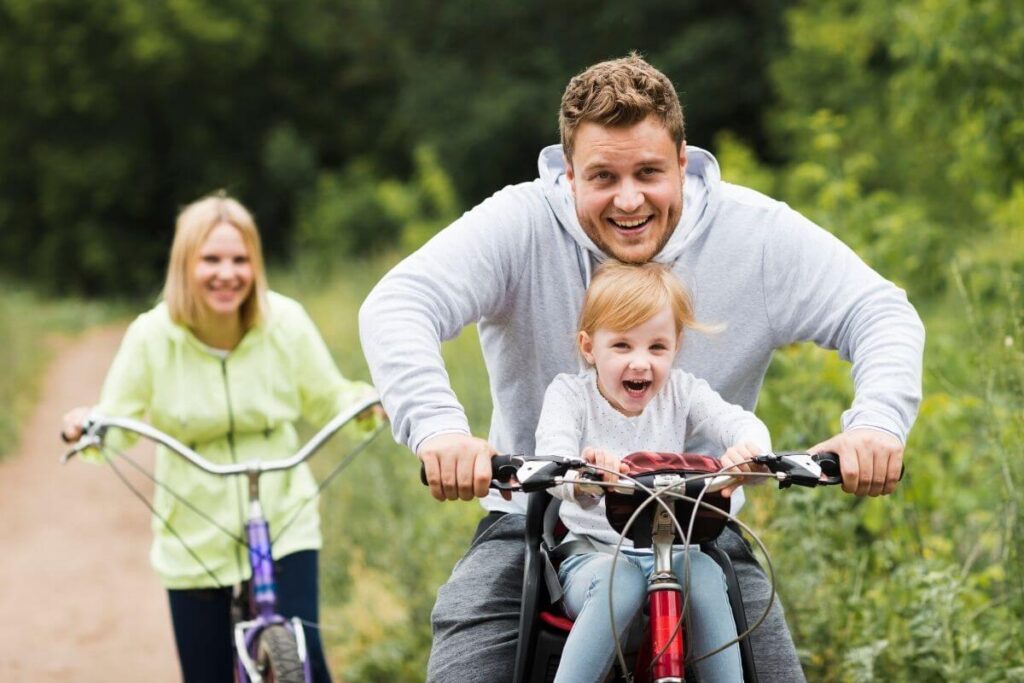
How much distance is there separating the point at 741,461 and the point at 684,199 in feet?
2.81

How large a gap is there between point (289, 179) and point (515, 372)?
3439 centimetres

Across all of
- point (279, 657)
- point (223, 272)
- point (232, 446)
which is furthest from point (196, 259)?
point (279, 657)

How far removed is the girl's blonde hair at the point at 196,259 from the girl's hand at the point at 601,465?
2.47 meters

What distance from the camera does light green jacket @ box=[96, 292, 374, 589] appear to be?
4.95 m

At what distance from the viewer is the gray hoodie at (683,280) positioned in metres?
3.17

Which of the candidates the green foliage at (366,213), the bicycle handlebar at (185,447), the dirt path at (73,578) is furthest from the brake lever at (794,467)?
the green foliage at (366,213)

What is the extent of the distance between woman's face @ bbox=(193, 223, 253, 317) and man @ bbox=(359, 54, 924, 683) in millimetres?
1760

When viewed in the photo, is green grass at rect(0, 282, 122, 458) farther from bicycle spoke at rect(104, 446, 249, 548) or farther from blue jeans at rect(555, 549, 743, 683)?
blue jeans at rect(555, 549, 743, 683)

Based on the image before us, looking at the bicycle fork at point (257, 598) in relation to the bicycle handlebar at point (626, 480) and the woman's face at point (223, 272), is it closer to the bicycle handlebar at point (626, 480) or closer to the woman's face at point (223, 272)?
the woman's face at point (223, 272)

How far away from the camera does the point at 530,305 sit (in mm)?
3361

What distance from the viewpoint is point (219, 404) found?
4.96m

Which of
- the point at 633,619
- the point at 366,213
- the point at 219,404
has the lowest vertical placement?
the point at 633,619

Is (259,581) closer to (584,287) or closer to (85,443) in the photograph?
(85,443)

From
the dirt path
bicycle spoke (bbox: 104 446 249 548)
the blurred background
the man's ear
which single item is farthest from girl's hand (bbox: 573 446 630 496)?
the dirt path
